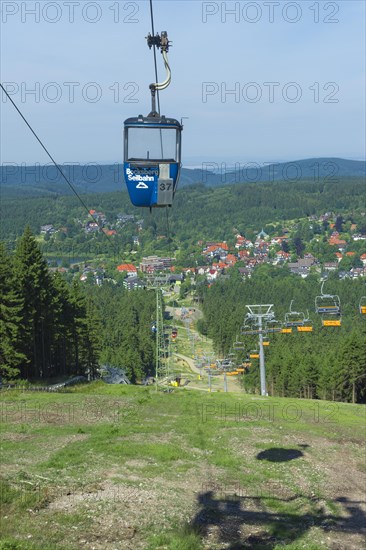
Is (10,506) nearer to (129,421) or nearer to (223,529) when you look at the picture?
(223,529)

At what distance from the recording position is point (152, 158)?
11.7 meters

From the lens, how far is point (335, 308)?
27.8m

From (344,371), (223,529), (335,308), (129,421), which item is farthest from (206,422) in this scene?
(344,371)

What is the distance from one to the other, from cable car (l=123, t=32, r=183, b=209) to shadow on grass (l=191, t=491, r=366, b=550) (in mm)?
7102

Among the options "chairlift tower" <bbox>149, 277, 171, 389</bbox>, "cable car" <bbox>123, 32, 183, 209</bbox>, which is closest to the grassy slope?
"cable car" <bbox>123, 32, 183, 209</bbox>

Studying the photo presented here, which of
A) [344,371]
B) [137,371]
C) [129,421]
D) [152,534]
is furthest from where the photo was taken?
[137,371]

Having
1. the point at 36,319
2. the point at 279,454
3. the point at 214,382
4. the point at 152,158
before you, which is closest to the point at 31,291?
the point at 36,319

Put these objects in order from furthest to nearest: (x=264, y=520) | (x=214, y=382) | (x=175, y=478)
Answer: (x=214, y=382) < (x=175, y=478) < (x=264, y=520)

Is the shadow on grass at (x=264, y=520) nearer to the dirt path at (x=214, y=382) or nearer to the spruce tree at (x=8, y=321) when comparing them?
the spruce tree at (x=8, y=321)

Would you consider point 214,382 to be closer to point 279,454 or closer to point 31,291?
point 31,291

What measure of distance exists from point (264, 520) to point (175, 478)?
133 inches

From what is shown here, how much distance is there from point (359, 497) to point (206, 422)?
351 inches

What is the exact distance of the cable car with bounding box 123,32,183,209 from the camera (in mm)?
11336

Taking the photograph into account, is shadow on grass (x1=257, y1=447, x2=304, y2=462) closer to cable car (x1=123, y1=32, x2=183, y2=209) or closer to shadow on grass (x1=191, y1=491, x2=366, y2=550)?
shadow on grass (x1=191, y1=491, x2=366, y2=550)
